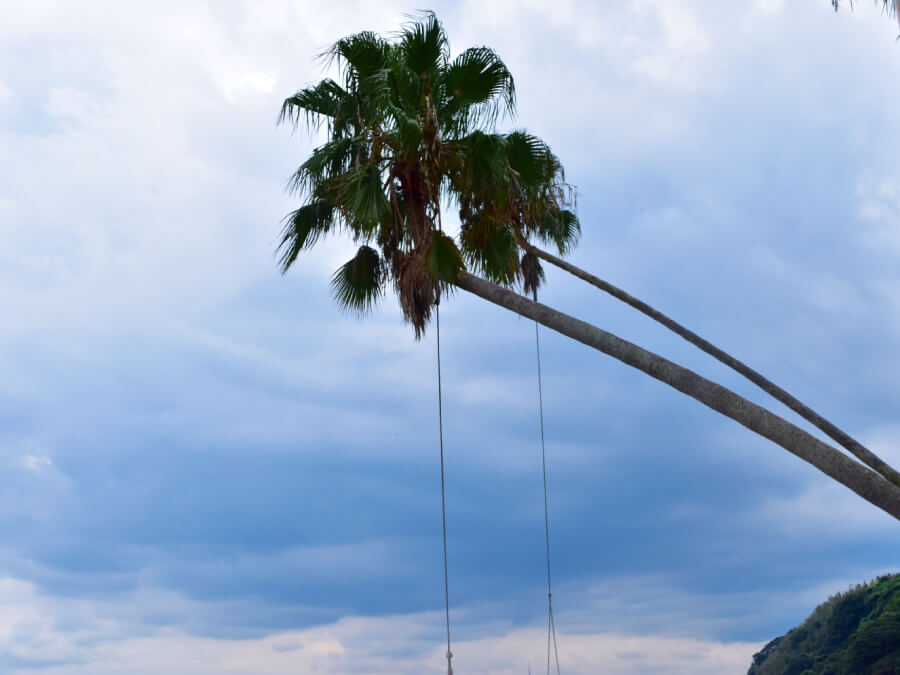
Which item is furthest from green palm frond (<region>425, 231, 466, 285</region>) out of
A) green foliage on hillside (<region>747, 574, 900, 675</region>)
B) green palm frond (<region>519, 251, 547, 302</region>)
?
green foliage on hillside (<region>747, 574, 900, 675</region>)

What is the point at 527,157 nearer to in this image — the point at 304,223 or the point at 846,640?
the point at 304,223

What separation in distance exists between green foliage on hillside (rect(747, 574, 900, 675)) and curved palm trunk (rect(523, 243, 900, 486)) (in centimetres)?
3427

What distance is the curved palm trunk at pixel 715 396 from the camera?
8.24 m

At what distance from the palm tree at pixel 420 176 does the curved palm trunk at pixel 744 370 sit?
1198 mm

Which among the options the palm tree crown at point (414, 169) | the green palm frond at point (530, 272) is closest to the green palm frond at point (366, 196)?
the palm tree crown at point (414, 169)

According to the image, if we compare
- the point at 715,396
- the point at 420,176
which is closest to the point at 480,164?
the point at 420,176

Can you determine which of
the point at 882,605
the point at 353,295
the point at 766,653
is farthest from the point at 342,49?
the point at 766,653

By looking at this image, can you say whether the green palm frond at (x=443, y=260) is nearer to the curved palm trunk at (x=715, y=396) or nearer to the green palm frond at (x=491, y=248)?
the curved palm trunk at (x=715, y=396)

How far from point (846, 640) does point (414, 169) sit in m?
46.4

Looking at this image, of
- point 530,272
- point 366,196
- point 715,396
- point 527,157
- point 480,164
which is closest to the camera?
point 715,396

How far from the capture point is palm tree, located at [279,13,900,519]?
11.3m

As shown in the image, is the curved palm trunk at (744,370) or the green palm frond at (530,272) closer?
the curved palm trunk at (744,370)

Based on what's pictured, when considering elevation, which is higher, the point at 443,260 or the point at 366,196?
the point at 366,196

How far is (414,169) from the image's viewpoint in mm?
11633
